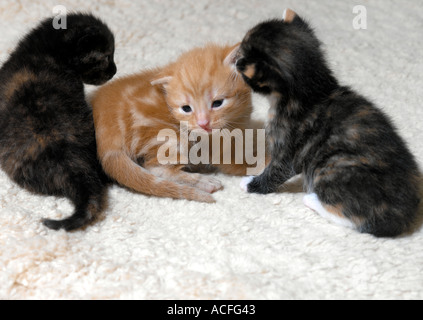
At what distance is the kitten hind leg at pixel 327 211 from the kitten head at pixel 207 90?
397mm

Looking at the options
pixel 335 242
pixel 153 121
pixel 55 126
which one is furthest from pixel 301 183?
pixel 55 126

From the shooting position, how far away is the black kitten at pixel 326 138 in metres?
1.41

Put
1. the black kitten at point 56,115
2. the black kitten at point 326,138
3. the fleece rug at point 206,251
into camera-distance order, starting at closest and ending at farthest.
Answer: the fleece rug at point 206,251 → the black kitten at point 326,138 → the black kitten at point 56,115

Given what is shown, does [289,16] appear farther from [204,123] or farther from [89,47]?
[89,47]

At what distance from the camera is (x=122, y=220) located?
156cm

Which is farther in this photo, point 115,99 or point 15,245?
point 115,99

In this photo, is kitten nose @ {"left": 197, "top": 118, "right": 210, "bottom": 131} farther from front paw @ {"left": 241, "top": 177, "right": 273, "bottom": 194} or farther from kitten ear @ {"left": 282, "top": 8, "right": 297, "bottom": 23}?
kitten ear @ {"left": 282, "top": 8, "right": 297, "bottom": 23}

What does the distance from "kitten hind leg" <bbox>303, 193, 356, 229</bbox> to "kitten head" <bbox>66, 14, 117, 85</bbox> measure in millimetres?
893

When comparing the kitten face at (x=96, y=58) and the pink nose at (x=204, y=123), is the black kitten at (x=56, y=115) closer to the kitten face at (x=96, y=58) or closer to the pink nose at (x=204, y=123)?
the kitten face at (x=96, y=58)

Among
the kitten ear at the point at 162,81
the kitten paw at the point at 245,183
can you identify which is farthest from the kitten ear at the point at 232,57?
the kitten paw at the point at 245,183

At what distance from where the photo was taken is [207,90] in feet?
5.46

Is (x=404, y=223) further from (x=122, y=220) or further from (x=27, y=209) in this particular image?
(x=27, y=209)

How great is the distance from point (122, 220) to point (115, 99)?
1.56 feet

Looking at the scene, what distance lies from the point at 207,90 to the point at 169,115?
191 millimetres
